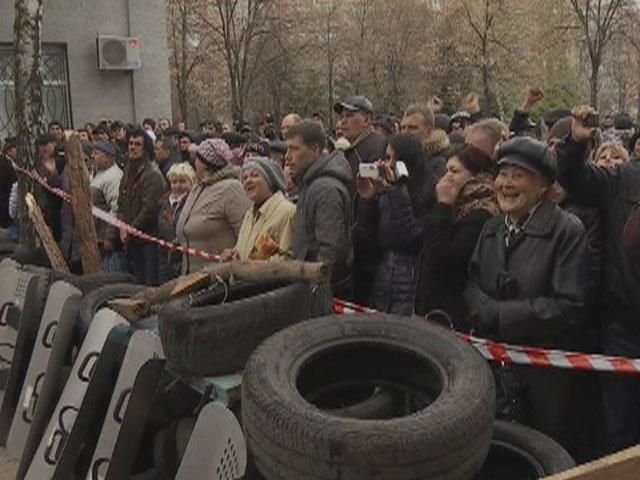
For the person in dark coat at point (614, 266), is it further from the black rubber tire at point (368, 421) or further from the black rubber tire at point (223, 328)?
the black rubber tire at point (223, 328)

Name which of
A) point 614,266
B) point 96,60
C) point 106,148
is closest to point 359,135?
point 614,266

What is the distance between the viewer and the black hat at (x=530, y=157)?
11.7ft

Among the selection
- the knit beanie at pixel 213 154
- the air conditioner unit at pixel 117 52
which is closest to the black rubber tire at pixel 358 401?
the knit beanie at pixel 213 154

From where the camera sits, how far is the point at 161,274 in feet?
23.9

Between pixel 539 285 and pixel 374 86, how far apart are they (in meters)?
31.5

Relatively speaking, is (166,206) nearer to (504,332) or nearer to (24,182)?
(24,182)

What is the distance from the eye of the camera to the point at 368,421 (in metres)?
2.78

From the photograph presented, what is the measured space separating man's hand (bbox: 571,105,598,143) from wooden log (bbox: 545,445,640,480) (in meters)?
2.33

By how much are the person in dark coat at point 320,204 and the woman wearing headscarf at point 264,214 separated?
161 mm

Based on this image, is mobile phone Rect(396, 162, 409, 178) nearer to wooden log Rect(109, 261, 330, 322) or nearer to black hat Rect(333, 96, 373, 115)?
wooden log Rect(109, 261, 330, 322)

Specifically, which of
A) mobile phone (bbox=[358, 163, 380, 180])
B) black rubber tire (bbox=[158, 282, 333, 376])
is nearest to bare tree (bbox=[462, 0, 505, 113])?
mobile phone (bbox=[358, 163, 380, 180])

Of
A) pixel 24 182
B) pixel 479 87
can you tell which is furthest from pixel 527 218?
pixel 479 87

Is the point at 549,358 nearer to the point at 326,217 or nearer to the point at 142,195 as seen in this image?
the point at 326,217

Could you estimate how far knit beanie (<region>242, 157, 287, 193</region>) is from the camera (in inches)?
198
